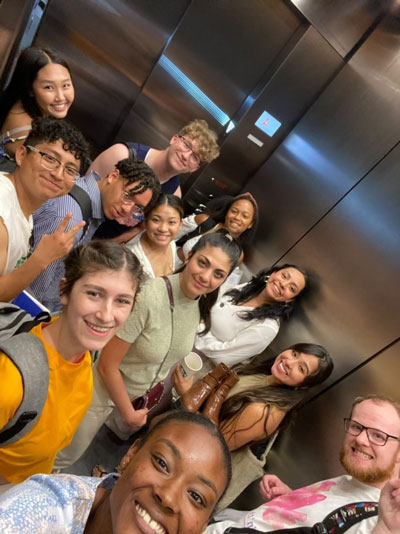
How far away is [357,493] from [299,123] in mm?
3555

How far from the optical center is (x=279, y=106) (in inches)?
146

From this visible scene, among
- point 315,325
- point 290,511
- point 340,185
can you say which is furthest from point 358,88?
point 290,511

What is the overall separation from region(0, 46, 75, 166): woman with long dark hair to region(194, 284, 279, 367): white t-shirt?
202 centimetres

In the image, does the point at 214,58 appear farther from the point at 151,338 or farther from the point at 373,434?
the point at 373,434

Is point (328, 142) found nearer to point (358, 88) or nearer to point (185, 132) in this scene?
point (358, 88)

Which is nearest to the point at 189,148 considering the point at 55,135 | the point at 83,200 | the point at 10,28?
the point at 83,200

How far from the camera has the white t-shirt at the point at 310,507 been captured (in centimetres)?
142

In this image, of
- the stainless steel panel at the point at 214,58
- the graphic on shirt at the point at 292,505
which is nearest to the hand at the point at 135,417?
the graphic on shirt at the point at 292,505

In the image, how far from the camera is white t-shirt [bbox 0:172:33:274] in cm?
138

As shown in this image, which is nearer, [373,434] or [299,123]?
[373,434]

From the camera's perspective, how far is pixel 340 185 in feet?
10.1

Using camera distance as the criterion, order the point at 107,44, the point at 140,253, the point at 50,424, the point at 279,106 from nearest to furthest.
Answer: the point at 50,424, the point at 140,253, the point at 107,44, the point at 279,106

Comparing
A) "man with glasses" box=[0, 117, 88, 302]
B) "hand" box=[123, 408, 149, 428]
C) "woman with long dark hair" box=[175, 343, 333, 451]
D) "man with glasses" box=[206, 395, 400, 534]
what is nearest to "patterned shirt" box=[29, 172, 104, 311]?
"man with glasses" box=[0, 117, 88, 302]

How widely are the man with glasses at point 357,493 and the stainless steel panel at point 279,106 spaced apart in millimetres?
3068
